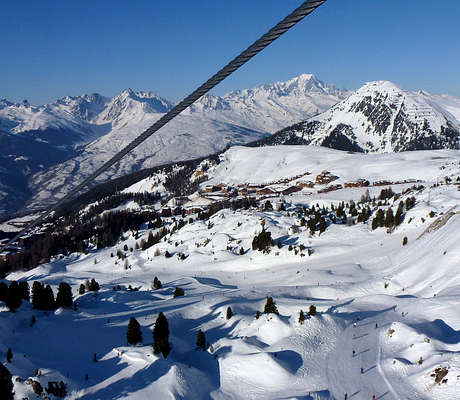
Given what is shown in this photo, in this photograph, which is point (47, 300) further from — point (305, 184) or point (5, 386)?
point (305, 184)

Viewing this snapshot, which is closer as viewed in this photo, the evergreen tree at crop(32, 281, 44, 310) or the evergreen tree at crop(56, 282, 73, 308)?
the evergreen tree at crop(32, 281, 44, 310)

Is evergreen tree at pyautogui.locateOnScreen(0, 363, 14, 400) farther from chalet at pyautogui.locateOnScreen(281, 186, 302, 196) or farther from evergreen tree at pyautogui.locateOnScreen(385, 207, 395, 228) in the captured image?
chalet at pyautogui.locateOnScreen(281, 186, 302, 196)

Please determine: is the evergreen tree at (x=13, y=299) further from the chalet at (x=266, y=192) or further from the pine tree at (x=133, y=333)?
the chalet at (x=266, y=192)

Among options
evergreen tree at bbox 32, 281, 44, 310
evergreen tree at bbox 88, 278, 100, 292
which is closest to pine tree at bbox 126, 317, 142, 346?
evergreen tree at bbox 32, 281, 44, 310

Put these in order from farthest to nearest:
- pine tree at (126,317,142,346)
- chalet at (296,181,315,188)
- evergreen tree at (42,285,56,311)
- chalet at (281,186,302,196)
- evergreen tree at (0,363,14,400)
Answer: chalet at (296,181,315,188) < chalet at (281,186,302,196) < evergreen tree at (42,285,56,311) < pine tree at (126,317,142,346) < evergreen tree at (0,363,14,400)

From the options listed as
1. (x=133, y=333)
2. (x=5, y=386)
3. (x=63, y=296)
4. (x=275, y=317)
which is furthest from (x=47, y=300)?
(x=275, y=317)

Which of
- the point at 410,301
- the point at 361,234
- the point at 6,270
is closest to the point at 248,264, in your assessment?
the point at 361,234

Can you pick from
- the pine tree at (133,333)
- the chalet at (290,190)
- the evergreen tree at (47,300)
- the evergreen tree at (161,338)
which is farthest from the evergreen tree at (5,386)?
the chalet at (290,190)
